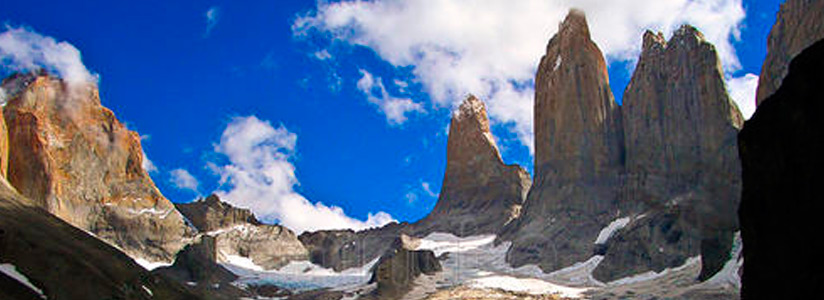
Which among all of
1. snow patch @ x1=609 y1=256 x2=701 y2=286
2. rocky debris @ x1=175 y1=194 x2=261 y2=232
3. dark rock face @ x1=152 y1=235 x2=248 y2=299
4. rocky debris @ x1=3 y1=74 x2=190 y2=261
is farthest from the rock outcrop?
snow patch @ x1=609 y1=256 x2=701 y2=286

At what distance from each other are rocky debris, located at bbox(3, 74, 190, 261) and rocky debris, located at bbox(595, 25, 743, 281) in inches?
3592

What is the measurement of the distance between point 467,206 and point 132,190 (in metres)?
82.2

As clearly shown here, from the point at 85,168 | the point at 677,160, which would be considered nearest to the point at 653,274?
the point at 677,160

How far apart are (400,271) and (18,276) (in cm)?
8588

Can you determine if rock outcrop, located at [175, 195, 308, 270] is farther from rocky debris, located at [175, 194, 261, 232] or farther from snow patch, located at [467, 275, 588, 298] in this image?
snow patch, located at [467, 275, 588, 298]

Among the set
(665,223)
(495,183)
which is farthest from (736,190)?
(495,183)

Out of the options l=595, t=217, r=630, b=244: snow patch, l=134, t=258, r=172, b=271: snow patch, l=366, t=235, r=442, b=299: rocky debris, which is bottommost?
l=366, t=235, r=442, b=299: rocky debris

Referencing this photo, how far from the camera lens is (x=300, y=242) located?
199m

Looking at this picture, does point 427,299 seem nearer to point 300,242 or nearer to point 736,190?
point 736,190

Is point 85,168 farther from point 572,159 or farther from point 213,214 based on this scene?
point 572,159

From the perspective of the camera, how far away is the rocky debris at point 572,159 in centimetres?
14475

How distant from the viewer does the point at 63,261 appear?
2724 inches

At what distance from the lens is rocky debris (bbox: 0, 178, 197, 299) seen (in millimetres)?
63531

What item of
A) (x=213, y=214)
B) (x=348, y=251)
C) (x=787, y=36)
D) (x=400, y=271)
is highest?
(x=787, y=36)
